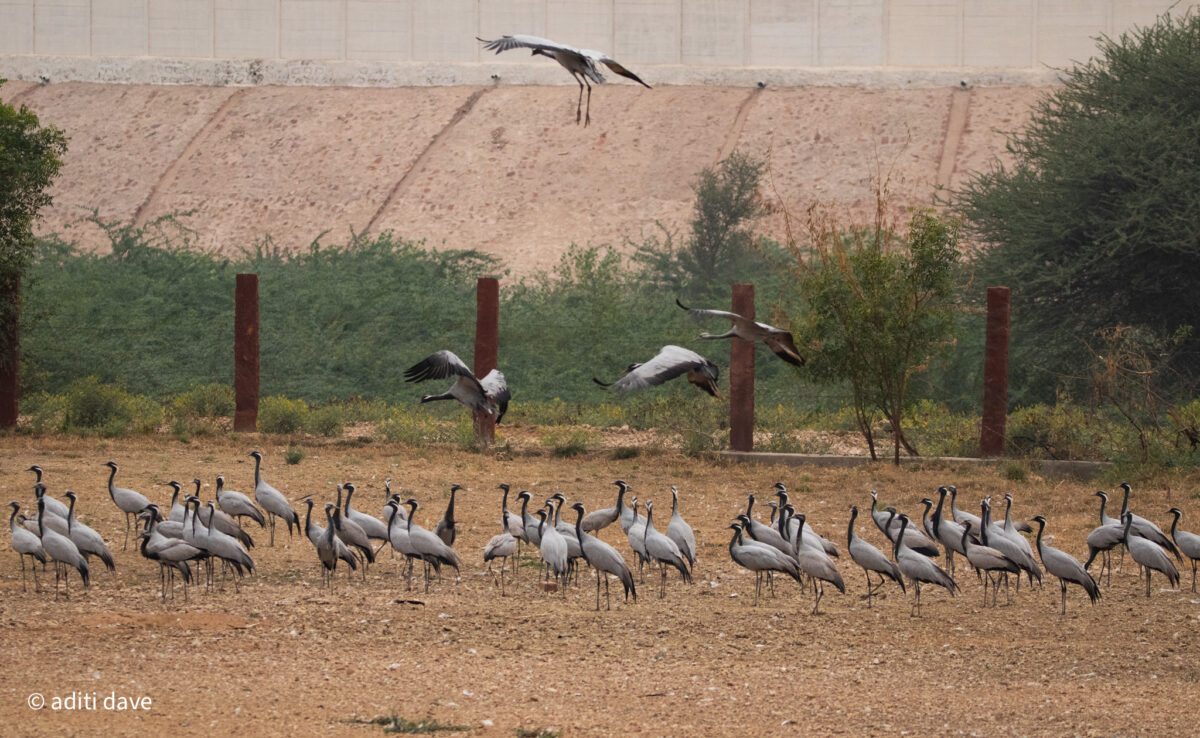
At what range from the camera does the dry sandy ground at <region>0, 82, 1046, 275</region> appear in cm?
4625

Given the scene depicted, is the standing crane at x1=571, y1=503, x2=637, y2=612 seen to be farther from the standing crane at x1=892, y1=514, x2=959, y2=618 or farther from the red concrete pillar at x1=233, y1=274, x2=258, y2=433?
the red concrete pillar at x1=233, y1=274, x2=258, y2=433

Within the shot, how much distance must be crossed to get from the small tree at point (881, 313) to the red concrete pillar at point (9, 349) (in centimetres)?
1167

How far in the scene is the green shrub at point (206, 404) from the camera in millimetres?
22059

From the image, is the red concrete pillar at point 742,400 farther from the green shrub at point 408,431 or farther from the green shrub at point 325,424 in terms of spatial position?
the green shrub at point 325,424

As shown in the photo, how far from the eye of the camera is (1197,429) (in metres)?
17.1

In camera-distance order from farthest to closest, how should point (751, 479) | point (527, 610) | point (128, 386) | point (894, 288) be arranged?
point (128, 386) → point (894, 288) → point (751, 479) → point (527, 610)

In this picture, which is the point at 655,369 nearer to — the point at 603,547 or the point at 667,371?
the point at 667,371

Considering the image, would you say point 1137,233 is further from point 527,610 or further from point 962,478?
point 527,610

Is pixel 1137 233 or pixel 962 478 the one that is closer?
pixel 962 478

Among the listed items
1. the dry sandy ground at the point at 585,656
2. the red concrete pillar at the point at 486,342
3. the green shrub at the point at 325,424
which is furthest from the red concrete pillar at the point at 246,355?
the dry sandy ground at the point at 585,656

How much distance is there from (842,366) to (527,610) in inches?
368

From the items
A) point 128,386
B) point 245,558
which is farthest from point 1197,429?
point 128,386

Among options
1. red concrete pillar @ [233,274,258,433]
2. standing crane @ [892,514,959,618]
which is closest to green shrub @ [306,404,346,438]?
red concrete pillar @ [233,274,258,433]

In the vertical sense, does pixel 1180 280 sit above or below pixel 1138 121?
below
